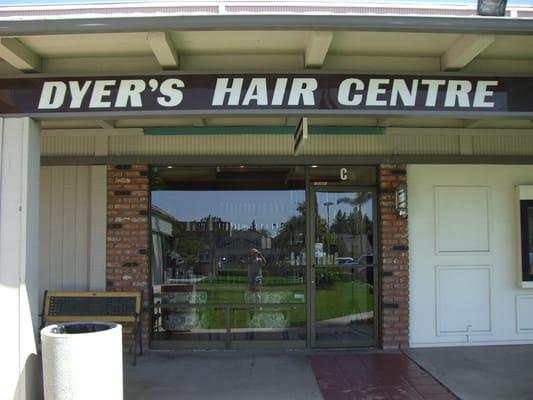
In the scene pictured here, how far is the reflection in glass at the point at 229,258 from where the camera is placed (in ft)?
26.8

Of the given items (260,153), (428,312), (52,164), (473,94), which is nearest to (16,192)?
(52,164)

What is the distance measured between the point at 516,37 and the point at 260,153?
3884 mm

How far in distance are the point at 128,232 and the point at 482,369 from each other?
4.92 meters

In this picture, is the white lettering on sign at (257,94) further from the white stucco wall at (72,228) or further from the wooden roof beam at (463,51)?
the white stucco wall at (72,228)

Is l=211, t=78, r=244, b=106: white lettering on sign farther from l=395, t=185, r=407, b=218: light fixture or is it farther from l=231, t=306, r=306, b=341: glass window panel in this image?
l=231, t=306, r=306, b=341: glass window panel

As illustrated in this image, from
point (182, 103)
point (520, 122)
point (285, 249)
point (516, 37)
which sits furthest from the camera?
point (285, 249)

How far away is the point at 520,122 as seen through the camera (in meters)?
7.71

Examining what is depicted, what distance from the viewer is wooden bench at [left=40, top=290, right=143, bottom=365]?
7676 mm

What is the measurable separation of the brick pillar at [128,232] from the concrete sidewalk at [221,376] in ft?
2.91

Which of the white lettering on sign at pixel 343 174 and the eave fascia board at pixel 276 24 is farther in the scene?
the white lettering on sign at pixel 343 174

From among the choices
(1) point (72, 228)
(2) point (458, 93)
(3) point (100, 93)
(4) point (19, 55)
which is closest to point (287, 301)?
(1) point (72, 228)

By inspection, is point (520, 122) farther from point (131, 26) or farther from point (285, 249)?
point (131, 26)

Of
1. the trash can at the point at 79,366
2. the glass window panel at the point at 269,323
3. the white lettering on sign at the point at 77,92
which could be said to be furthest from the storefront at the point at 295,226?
the trash can at the point at 79,366

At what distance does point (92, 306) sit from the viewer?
7.76m
